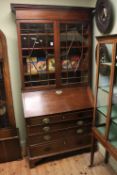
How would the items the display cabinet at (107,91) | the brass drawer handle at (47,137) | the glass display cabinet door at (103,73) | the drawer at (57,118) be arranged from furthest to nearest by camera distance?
the brass drawer handle at (47,137) → the drawer at (57,118) → the glass display cabinet door at (103,73) → the display cabinet at (107,91)

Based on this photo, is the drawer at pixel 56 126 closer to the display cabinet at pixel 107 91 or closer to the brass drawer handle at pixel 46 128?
the brass drawer handle at pixel 46 128

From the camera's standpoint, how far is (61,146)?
2314mm

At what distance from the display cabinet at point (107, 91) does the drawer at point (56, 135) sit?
25cm

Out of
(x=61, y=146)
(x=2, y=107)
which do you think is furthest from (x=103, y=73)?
(x=2, y=107)

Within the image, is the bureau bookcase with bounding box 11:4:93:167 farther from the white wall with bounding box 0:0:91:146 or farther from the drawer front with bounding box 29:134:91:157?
the white wall with bounding box 0:0:91:146

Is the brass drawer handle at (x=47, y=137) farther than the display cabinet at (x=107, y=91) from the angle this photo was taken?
Yes

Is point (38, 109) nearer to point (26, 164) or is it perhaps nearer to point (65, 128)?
point (65, 128)

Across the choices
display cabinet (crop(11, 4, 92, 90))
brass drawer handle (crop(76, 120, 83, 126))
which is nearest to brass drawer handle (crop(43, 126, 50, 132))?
brass drawer handle (crop(76, 120, 83, 126))

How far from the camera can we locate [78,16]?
225 cm

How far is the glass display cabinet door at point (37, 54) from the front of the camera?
85.4 inches

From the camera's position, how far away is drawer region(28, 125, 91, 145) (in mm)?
2186

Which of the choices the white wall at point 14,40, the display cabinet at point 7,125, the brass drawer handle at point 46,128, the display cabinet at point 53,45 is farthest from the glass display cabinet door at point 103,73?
the display cabinet at point 7,125

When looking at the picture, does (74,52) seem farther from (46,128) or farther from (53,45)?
(46,128)

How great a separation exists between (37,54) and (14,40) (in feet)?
1.21
